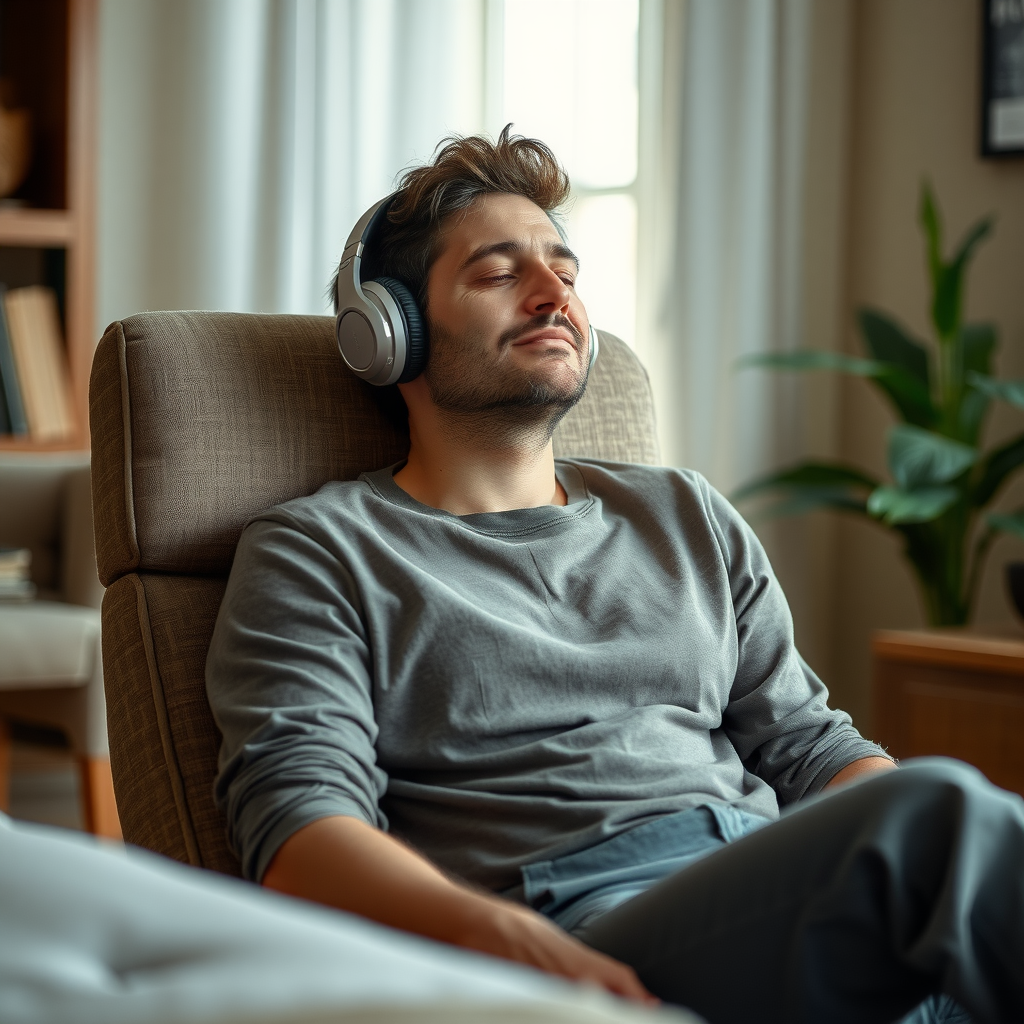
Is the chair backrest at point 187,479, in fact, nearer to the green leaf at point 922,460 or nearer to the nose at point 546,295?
the nose at point 546,295

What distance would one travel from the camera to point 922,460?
8.09ft

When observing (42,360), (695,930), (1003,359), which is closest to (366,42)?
(42,360)

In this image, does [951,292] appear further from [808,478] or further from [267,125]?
[267,125]

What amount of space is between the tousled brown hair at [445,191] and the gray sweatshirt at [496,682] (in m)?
0.26

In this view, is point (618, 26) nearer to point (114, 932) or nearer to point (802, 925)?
point (802, 925)

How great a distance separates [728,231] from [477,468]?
1.92 meters

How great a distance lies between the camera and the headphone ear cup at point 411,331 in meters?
1.32

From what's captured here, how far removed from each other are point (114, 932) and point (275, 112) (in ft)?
9.16

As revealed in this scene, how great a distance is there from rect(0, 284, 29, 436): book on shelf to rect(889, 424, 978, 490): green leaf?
6.06 ft

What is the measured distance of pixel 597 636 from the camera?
119 cm

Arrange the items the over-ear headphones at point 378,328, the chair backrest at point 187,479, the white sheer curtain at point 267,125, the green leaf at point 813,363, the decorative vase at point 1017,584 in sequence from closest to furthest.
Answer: the chair backrest at point 187,479, the over-ear headphones at point 378,328, the decorative vase at point 1017,584, the green leaf at point 813,363, the white sheer curtain at point 267,125

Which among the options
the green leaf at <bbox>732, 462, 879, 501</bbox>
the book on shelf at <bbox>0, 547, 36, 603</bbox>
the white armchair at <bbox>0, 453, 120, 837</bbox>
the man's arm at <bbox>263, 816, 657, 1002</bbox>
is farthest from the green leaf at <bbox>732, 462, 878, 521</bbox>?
the man's arm at <bbox>263, 816, 657, 1002</bbox>

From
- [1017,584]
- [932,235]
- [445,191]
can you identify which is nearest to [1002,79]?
[932,235]

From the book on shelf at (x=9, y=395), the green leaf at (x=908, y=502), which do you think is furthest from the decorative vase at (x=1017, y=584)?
the book on shelf at (x=9, y=395)
